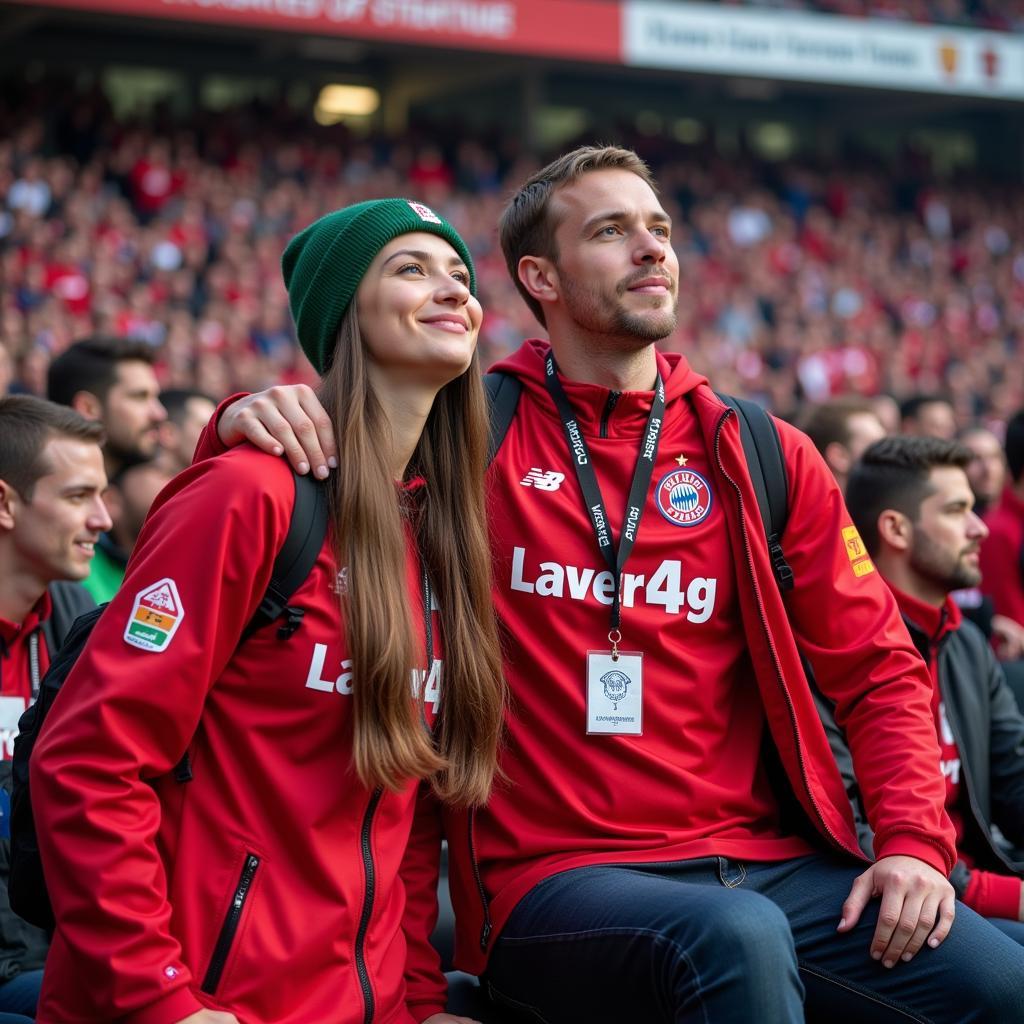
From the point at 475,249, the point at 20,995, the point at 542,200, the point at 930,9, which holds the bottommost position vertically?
the point at 20,995

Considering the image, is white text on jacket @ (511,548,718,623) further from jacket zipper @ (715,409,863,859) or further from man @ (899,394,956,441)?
man @ (899,394,956,441)

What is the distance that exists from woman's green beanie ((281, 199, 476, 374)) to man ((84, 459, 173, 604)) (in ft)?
7.00

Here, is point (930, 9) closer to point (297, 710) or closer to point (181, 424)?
point (181, 424)

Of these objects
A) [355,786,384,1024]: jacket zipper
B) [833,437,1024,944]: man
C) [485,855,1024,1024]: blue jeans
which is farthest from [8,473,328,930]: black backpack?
[833,437,1024,944]: man

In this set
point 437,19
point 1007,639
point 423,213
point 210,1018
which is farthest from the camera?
point 437,19

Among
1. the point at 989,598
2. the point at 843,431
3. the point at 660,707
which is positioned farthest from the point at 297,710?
the point at 989,598

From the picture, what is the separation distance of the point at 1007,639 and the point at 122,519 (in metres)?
3.19

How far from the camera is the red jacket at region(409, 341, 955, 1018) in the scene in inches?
109

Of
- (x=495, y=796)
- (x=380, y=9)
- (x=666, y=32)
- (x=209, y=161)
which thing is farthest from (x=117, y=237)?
(x=495, y=796)

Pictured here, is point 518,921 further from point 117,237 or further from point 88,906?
point 117,237

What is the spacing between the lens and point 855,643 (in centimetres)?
294

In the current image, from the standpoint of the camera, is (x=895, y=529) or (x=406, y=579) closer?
(x=406, y=579)

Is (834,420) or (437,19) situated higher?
(437,19)

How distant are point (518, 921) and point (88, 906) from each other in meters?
0.85
